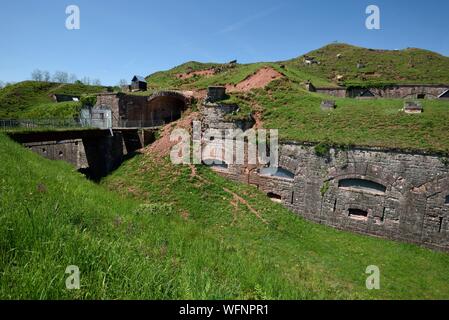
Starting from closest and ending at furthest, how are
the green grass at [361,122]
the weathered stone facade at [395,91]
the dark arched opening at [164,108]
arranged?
the green grass at [361,122], the dark arched opening at [164,108], the weathered stone facade at [395,91]

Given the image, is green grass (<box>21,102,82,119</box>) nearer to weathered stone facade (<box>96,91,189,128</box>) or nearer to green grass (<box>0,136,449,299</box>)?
weathered stone facade (<box>96,91,189,128</box>)

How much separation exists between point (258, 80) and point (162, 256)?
21906mm

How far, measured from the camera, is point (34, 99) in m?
37.3

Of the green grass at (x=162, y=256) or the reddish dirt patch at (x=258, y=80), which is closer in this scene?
the green grass at (x=162, y=256)

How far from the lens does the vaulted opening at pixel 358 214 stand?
13.8 meters

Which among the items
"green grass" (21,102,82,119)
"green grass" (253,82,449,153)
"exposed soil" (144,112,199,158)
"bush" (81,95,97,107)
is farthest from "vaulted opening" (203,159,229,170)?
"green grass" (21,102,82,119)

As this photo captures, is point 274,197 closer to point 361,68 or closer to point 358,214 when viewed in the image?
point 358,214

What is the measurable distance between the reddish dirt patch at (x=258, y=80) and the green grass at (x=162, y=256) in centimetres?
1405

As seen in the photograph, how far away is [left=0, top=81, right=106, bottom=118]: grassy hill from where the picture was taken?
104ft

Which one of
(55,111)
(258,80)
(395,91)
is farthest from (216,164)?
(395,91)

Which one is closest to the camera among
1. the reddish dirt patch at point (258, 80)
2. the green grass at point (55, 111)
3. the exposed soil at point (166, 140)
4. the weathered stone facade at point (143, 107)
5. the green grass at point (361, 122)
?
the green grass at point (361, 122)

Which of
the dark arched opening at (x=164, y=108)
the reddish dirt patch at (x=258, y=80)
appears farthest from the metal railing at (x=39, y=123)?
the reddish dirt patch at (x=258, y=80)

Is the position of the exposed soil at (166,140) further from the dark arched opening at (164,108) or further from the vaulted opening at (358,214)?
the vaulted opening at (358,214)

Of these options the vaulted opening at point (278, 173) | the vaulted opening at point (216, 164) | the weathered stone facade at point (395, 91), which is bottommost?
the vaulted opening at point (278, 173)
